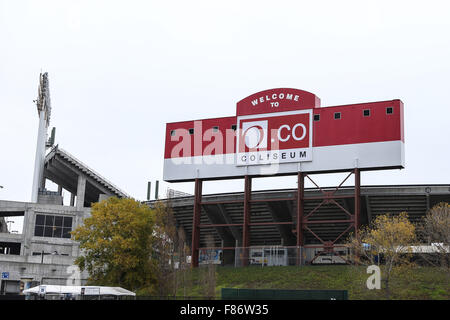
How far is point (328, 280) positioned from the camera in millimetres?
58875

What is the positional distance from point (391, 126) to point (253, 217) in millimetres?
21606

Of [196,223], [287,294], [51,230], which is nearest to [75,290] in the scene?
[287,294]

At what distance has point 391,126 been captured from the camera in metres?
64.9

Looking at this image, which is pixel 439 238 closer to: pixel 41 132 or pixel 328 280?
pixel 328 280

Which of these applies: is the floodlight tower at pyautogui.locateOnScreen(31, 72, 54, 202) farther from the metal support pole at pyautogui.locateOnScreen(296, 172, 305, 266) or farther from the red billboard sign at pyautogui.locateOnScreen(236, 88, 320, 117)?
the metal support pole at pyautogui.locateOnScreen(296, 172, 305, 266)

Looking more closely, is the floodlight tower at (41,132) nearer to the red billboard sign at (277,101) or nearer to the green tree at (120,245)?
the green tree at (120,245)

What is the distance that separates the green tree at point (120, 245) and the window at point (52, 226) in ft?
83.4

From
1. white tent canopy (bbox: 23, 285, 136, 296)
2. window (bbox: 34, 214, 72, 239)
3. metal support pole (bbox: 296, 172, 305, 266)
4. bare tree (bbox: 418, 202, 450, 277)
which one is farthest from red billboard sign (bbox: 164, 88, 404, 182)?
white tent canopy (bbox: 23, 285, 136, 296)

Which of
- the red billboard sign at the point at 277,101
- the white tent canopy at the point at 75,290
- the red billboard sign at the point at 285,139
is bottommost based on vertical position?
the white tent canopy at the point at 75,290

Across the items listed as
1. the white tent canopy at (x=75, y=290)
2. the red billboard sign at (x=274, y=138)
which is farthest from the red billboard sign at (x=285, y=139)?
the white tent canopy at (x=75, y=290)

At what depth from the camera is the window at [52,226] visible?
88.3 meters

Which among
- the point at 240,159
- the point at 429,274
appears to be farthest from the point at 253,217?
the point at 429,274

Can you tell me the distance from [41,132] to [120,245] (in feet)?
120

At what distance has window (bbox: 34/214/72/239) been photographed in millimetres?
88312
